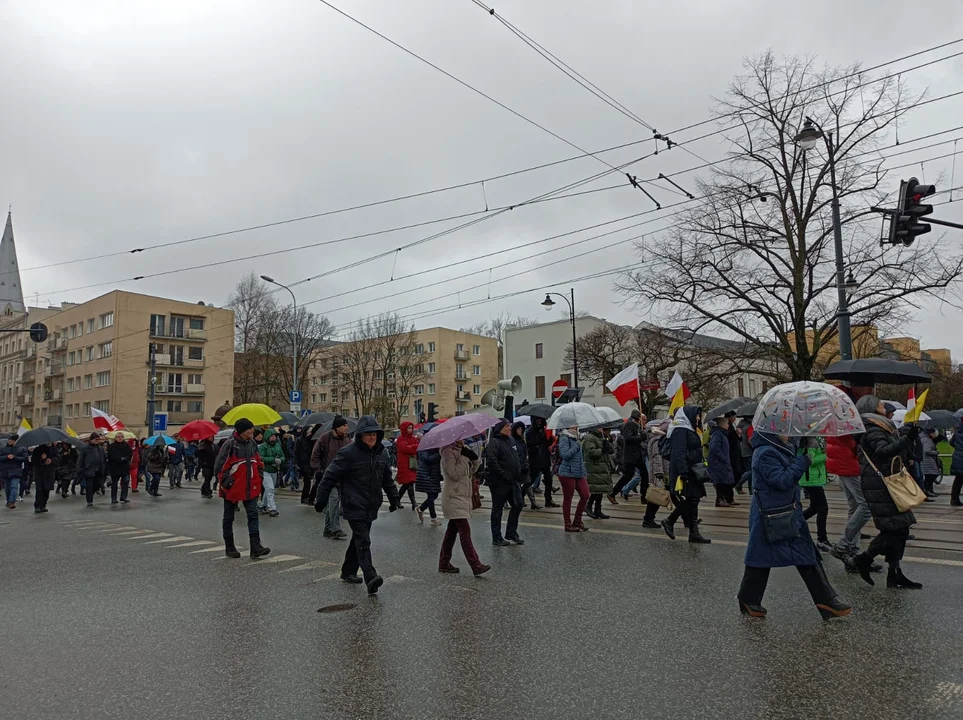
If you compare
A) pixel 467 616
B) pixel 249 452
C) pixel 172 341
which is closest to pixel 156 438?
pixel 249 452

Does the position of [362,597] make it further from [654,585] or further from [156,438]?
[156,438]

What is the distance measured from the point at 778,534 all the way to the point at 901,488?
190cm

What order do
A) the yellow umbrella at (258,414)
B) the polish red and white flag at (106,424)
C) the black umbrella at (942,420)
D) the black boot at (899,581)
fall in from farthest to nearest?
1. the polish red and white flag at (106,424)
2. the black umbrella at (942,420)
3. the yellow umbrella at (258,414)
4. the black boot at (899,581)

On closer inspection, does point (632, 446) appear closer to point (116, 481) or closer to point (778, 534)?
point (778, 534)

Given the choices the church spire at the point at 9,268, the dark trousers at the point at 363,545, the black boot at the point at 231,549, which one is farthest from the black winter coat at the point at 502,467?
the church spire at the point at 9,268

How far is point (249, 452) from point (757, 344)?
2106cm

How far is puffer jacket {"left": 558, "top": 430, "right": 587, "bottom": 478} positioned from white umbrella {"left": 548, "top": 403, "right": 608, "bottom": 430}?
41 cm

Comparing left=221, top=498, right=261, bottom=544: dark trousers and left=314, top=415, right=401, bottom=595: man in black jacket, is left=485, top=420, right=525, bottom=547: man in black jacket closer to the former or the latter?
left=314, top=415, right=401, bottom=595: man in black jacket

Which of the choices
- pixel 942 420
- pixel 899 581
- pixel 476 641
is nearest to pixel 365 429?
pixel 476 641

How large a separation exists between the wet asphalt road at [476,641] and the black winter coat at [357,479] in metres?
0.85

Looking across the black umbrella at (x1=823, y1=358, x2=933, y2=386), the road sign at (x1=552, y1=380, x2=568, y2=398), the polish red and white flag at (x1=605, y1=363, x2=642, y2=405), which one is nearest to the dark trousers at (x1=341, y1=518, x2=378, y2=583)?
the black umbrella at (x1=823, y1=358, x2=933, y2=386)

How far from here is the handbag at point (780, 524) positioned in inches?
231

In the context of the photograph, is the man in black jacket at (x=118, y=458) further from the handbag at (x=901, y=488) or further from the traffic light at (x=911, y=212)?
the traffic light at (x=911, y=212)

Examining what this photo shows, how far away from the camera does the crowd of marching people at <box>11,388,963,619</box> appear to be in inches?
239
